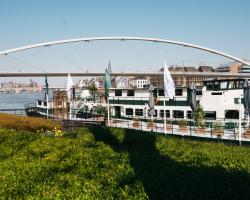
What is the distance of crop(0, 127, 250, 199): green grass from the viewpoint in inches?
316

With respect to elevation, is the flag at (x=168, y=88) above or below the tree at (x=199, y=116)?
above

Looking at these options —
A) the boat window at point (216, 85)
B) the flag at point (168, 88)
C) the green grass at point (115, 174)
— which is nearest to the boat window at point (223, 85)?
the boat window at point (216, 85)

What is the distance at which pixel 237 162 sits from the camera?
1130 centimetres

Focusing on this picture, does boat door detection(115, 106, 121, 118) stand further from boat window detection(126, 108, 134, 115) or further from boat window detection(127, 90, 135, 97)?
boat window detection(127, 90, 135, 97)

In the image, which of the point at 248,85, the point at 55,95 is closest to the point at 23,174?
the point at 248,85

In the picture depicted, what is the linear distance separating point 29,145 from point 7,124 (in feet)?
35.8

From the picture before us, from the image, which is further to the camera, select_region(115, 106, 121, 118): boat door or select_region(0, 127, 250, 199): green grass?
select_region(115, 106, 121, 118): boat door

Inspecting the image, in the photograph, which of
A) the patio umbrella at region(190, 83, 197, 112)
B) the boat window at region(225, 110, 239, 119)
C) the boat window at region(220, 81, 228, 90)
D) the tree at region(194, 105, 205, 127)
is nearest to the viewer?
the patio umbrella at region(190, 83, 197, 112)

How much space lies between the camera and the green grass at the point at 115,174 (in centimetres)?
802

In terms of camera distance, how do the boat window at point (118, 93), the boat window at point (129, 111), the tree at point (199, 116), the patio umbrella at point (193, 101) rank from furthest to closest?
the boat window at point (118, 93) < the boat window at point (129, 111) < the tree at point (199, 116) < the patio umbrella at point (193, 101)

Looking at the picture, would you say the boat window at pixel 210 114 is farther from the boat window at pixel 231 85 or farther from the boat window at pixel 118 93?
the boat window at pixel 118 93

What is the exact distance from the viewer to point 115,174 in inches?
378

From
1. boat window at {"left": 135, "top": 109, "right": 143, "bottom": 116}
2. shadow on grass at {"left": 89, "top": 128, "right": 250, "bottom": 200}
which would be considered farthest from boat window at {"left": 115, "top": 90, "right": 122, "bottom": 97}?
shadow on grass at {"left": 89, "top": 128, "right": 250, "bottom": 200}

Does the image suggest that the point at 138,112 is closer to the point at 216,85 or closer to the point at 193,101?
the point at 216,85
